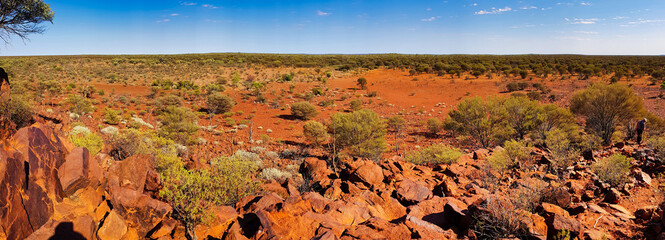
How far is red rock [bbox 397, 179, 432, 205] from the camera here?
802cm

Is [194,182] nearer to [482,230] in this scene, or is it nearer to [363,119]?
[482,230]

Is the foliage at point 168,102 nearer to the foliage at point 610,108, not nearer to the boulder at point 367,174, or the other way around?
the boulder at point 367,174

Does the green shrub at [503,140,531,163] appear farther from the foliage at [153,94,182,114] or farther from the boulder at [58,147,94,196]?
Answer: the foliage at [153,94,182,114]

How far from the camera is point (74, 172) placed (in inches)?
199

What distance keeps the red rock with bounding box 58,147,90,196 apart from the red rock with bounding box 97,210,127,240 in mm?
753

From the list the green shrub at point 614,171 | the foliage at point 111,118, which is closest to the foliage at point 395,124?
the green shrub at point 614,171

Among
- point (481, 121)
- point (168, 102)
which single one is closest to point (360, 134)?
point (481, 121)

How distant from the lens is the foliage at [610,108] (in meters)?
15.9

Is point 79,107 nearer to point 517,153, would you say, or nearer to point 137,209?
point 137,209

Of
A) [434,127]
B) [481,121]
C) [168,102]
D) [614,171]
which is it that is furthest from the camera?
[168,102]

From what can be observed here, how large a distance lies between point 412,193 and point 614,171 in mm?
5856

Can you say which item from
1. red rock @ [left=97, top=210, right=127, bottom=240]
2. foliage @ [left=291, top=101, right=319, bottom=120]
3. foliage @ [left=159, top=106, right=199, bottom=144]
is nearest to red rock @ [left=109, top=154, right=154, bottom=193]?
red rock @ [left=97, top=210, right=127, bottom=240]

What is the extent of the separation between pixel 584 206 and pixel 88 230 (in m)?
9.12

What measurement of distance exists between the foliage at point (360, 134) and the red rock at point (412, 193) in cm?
673
